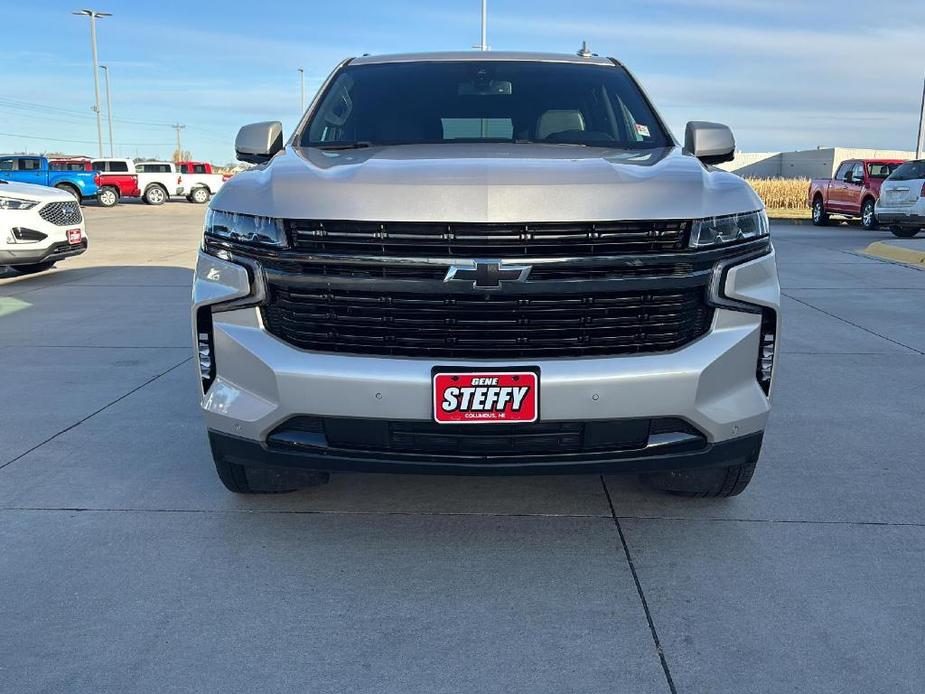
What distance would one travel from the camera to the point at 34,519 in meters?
3.42

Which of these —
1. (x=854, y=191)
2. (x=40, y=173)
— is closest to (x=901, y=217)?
(x=854, y=191)

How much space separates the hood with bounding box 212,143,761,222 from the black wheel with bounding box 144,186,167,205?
106 feet

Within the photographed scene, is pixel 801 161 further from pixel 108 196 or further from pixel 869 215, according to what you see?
pixel 108 196

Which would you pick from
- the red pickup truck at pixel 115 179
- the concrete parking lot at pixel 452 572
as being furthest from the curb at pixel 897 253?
the red pickup truck at pixel 115 179

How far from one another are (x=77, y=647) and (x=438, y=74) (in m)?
3.11

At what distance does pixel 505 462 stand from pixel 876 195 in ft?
65.9

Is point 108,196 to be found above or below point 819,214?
above

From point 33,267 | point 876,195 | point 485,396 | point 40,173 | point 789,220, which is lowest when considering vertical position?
point 789,220

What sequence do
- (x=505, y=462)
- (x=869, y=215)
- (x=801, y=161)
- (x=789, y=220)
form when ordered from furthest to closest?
(x=801, y=161) → (x=789, y=220) → (x=869, y=215) → (x=505, y=462)

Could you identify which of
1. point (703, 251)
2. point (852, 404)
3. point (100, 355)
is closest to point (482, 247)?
point (703, 251)

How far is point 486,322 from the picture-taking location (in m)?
2.79

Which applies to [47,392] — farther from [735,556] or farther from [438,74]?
[735,556]

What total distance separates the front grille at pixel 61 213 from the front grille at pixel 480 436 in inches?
344

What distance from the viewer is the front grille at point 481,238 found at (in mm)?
2748
